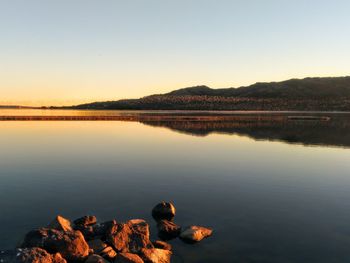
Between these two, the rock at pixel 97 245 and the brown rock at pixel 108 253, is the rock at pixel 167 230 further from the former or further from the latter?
the rock at pixel 97 245

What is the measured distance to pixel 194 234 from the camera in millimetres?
18141

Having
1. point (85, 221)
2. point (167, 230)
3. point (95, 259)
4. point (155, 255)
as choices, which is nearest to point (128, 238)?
point (155, 255)

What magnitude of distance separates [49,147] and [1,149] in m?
6.81

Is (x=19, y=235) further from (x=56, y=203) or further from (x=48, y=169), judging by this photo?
(x=48, y=169)

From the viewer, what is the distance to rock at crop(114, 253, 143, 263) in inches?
574

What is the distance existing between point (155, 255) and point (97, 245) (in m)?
2.80

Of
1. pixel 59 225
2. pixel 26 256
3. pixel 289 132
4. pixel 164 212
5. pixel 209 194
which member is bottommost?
pixel 289 132

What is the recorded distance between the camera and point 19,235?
734 inches

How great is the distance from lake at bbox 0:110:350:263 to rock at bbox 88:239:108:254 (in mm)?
3290

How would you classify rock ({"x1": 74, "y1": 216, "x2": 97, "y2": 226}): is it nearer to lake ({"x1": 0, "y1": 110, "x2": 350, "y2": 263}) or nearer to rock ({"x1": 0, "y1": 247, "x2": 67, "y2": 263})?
lake ({"x1": 0, "y1": 110, "x2": 350, "y2": 263})

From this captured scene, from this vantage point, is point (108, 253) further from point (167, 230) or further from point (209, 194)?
point (209, 194)

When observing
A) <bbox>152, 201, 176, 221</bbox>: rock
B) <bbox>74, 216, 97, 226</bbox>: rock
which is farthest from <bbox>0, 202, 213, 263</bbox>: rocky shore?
<bbox>152, 201, 176, 221</bbox>: rock

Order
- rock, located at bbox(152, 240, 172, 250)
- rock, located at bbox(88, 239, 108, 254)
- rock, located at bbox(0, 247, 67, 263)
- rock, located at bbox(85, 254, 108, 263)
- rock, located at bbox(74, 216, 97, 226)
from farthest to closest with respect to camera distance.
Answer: rock, located at bbox(74, 216, 97, 226) → rock, located at bbox(152, 240, 172, 250) → rock, located at bbox(88, 239, 108, 254) → rock, located at bbox(85, 254, 108, 263) → rock, located at bbox(0, 247, 67, 263)

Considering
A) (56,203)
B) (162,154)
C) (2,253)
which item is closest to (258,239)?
(2,253)
